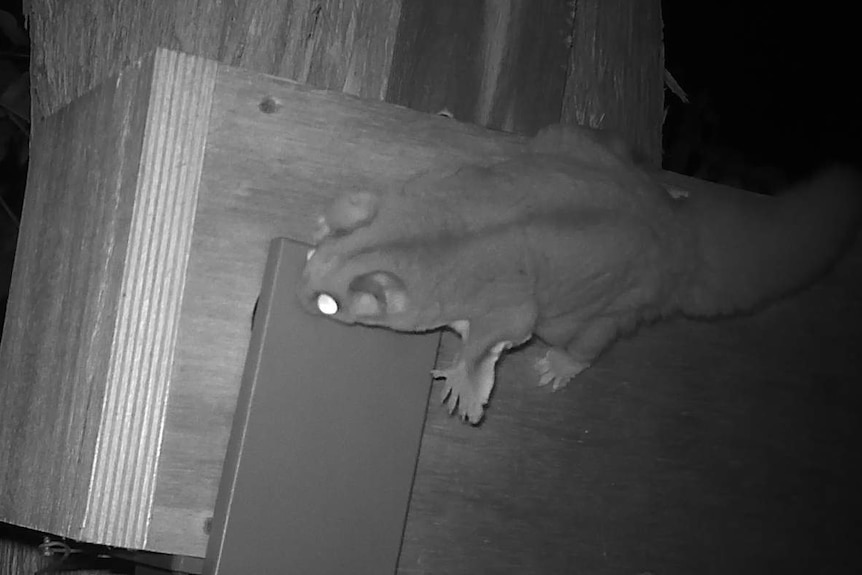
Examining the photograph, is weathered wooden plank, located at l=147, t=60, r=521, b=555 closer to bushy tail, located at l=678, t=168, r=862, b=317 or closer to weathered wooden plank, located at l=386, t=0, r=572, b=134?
weathered wooden plank, located at l=386, t=0, r=572, b=134

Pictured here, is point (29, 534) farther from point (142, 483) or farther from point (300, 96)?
point (300, 96)

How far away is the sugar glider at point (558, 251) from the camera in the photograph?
1.38m

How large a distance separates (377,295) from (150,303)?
0.31m

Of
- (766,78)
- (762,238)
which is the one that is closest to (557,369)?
(762,238)

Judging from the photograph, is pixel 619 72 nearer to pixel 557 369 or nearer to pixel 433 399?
pixel 557 369

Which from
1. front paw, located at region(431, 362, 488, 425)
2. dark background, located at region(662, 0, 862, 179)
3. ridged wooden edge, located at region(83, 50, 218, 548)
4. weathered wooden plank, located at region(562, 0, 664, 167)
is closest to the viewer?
ridged wooden edge, located at region(83, 50, 218, 548)

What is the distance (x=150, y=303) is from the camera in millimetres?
1303

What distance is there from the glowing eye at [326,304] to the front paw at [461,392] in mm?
209

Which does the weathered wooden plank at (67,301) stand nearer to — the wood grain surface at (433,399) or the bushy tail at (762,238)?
the wood grain surface at (433,399)

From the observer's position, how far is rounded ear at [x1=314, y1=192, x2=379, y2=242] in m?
1.36

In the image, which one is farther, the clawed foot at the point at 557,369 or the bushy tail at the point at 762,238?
the bushy tail at the point at 762,238

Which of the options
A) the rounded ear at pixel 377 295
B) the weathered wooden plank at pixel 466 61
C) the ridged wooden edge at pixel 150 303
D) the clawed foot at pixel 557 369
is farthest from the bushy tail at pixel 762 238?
the ridged wooden edge at pixel 150 303

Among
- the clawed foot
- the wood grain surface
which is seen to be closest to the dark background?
the wood grain surface

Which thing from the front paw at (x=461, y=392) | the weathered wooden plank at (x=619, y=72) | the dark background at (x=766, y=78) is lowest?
the front paw at (x=461, y=392)
